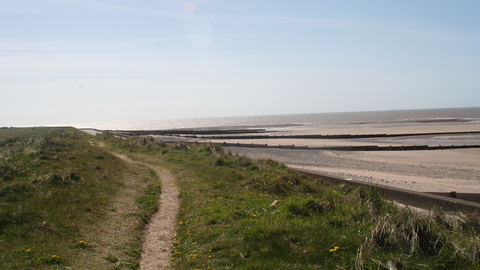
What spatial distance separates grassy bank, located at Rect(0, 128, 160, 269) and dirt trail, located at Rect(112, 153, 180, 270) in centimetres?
24

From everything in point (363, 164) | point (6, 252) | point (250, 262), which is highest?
point (6, 252)

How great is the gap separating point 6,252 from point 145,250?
8.68 ft

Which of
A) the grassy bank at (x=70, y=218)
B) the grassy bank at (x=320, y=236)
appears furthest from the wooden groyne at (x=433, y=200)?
the grassy bank at (x=70, y=218)

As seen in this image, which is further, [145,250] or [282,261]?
[145,250]

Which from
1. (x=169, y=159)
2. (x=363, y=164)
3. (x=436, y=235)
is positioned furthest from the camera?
(x=363, y=164)

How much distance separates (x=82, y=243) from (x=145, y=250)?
4.42ft

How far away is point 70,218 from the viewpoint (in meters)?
8.99

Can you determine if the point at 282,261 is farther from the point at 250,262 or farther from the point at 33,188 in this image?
the point at 33,188

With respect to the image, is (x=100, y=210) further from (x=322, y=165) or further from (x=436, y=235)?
(x=322, y=165)

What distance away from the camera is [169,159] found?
2425 cm

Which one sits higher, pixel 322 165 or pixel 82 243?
pixel 82 243

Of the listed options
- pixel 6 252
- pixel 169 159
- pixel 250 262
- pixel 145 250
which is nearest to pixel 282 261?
pixel 250 262

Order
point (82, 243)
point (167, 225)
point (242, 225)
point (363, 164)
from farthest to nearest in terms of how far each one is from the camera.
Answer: point (363, 164), point (167, 225), point (242, 225), point (82, 243)

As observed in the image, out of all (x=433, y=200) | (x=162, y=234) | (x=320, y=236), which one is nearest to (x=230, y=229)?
(x=162, y=234)
